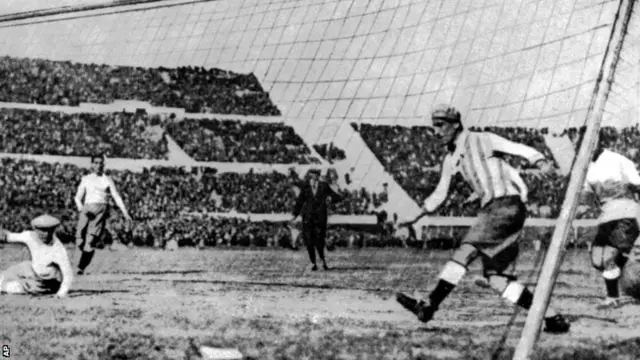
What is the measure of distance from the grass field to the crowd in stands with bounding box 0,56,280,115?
5.30ft

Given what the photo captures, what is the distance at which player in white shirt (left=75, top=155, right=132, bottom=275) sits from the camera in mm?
7180

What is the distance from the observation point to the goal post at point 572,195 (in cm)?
439

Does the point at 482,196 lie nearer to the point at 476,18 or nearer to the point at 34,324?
the point at 476,18

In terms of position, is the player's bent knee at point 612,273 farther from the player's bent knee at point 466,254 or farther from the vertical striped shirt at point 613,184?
the player's bent knee at point 466,254

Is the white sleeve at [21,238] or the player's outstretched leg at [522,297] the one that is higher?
the white sleeve at [21,238]

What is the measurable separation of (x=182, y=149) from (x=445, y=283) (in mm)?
4792

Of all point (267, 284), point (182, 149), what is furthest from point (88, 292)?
point (182, 149)

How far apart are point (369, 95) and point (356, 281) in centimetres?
165

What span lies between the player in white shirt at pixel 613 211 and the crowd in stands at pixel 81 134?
175 inches

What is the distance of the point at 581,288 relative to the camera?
20.6 feet

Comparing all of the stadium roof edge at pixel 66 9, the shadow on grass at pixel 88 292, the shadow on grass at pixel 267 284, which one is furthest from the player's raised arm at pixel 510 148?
the stadium roof edge at pixel 66 9

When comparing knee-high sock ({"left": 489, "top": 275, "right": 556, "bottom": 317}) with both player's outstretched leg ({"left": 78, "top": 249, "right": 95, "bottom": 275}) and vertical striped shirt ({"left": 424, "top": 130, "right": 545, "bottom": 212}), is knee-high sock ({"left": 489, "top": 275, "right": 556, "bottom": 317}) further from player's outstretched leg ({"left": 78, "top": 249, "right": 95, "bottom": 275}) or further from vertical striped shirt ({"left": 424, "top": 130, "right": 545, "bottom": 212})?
player's outstretched leg ({"left": 78, "top": 249, "right": 95, "bottom": 275})

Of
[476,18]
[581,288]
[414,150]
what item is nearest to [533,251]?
[581,288]

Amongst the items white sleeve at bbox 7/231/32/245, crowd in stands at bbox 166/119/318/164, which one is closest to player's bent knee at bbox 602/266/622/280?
crowd in stands at bbox 166/119/318/164
